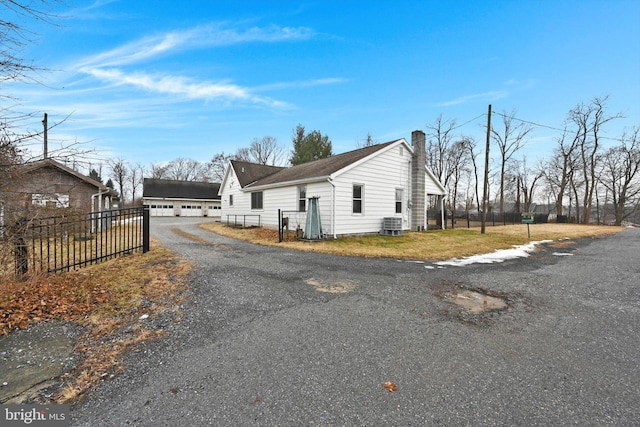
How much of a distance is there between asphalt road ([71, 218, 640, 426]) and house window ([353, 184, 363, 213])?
304 inches

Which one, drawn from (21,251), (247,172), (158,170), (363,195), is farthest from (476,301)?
(158,170)

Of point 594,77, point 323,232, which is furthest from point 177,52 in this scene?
point 594,77

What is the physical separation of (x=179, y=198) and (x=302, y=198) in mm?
27379

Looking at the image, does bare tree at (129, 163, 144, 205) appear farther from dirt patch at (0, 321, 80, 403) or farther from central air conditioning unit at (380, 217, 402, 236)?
dirt patch at (0, 321, 80, 403)

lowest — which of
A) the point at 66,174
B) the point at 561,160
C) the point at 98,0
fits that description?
the point at 66,174

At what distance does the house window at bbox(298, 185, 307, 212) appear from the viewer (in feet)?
43.7

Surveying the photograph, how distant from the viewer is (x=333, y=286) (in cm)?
508

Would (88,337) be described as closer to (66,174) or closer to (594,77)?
(66,174)

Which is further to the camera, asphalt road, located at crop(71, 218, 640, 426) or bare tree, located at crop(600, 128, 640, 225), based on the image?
bare tree, located at crop(600, 128, 640, 225)

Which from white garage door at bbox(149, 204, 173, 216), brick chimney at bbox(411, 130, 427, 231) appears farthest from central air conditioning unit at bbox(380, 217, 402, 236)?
white garage door at bbox(149, 204, 173, 216)

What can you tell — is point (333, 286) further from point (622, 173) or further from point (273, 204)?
point (622, 173)

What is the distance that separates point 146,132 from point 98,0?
37.8 ft

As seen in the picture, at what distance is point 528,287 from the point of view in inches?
207

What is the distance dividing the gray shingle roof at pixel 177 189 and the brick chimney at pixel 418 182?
2705 centimetres
